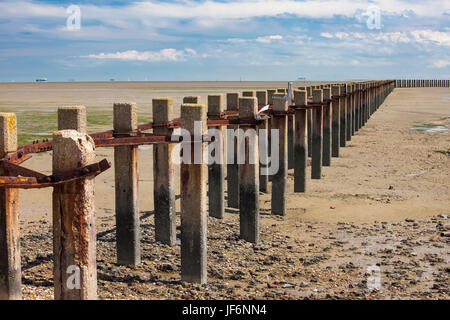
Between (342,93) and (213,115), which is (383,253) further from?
(342,93)

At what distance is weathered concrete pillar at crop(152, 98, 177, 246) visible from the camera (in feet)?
25.7

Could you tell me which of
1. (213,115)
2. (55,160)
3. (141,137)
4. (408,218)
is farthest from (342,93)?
(55,160)

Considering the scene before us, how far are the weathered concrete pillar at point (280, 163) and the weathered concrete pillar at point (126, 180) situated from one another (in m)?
3.71

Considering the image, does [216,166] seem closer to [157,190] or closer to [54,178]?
[157,190]

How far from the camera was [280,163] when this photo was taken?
10703mm

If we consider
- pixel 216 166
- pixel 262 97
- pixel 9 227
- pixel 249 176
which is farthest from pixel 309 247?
pixel 9 227

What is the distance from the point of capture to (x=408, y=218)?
10922 mm

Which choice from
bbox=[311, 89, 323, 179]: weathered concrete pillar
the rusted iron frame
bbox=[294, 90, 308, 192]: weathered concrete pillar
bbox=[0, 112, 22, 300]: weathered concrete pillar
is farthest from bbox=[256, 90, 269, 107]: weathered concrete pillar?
the rusted iron frame

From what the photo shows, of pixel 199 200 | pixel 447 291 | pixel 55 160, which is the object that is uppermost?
pixel 55 160

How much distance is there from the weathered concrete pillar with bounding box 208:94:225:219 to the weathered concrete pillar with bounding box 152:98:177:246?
1.65m

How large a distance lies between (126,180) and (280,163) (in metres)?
4.22

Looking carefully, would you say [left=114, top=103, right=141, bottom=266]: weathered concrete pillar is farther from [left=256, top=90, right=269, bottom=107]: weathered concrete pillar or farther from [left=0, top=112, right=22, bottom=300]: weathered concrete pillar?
[left=256, top=90, right=269, bottom=107]: weathered concrete pillar

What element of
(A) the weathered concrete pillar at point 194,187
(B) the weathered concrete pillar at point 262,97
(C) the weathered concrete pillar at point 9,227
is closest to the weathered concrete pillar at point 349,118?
(B) the weathered concrete pillar at point 262,97
